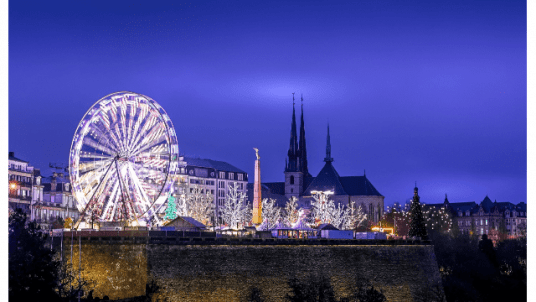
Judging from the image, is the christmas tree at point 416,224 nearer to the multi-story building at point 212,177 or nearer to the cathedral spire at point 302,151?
the multi-story building at point 212,177

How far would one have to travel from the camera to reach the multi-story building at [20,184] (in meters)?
99.8

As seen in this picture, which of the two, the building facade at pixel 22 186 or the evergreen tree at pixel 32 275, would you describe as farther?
the building facade at pixel 22 186

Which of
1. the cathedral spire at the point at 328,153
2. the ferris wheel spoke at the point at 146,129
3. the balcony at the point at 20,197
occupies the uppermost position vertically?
the cathedral spire at the point at 328,153

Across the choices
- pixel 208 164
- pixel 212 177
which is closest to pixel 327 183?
pixel 212 177

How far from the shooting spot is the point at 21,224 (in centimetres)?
4916

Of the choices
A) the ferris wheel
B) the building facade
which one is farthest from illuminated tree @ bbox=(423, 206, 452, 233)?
the ferris wheel

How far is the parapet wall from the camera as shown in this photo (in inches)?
1934

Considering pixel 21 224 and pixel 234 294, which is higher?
pixel 21 224

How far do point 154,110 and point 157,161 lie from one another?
4595 mm

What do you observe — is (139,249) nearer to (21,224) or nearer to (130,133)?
(21,224)

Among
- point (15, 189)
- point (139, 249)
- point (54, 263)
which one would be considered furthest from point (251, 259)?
point (15, 189)

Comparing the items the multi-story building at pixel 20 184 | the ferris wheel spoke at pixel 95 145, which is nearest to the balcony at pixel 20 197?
the multi-story building at pixel 20 184

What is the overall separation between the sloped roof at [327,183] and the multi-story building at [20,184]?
71078mm

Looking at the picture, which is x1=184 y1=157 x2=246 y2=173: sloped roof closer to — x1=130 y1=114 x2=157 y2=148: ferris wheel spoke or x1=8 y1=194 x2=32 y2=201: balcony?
x1=8 y1=194 x2=32 y2=201: balcony
